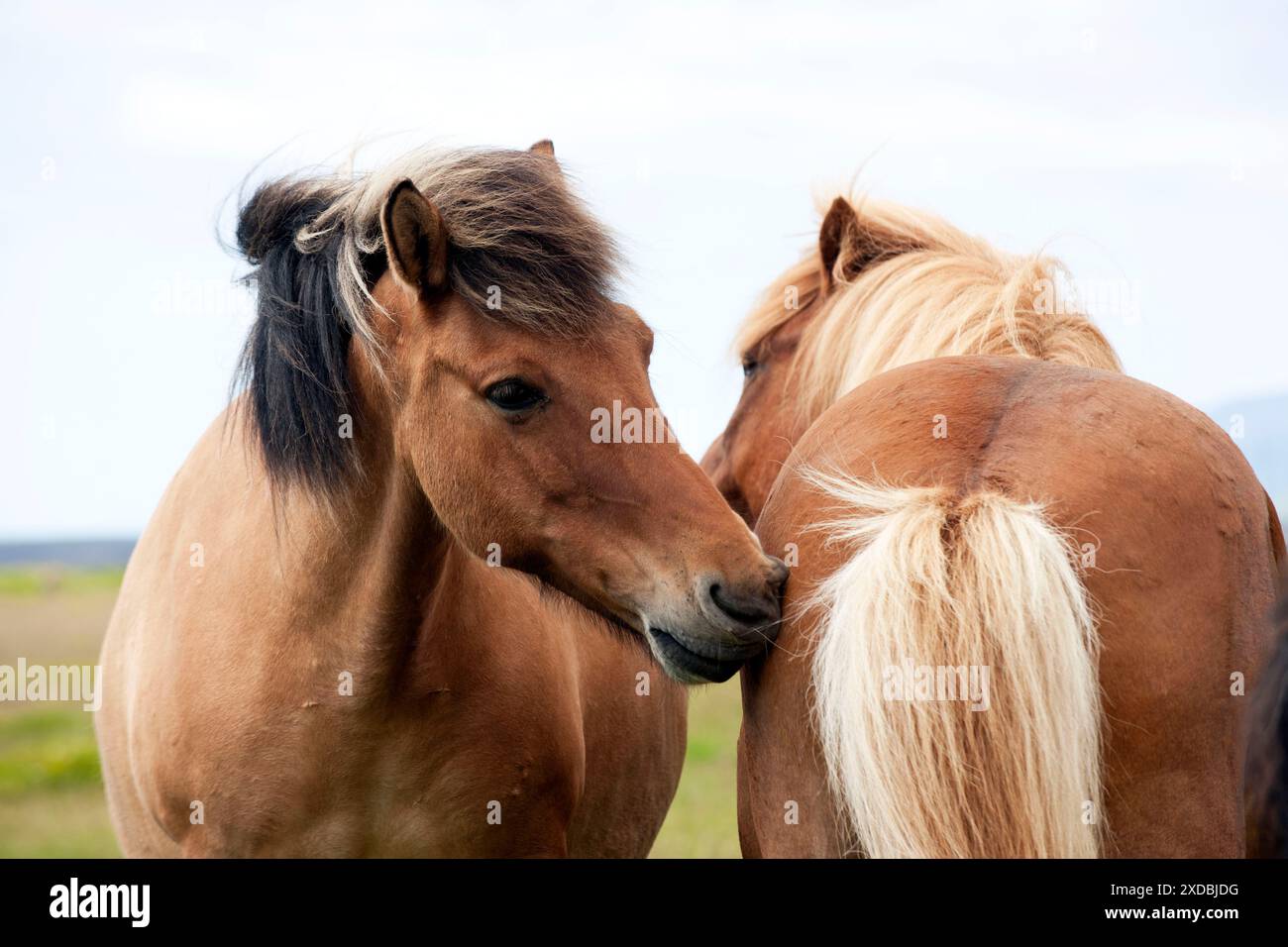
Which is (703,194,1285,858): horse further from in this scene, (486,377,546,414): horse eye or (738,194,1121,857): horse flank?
(486,377,546,414): horse eye

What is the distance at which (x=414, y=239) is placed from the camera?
300 cm

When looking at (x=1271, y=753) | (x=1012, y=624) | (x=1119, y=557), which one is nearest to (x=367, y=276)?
(x=1012, y=624)

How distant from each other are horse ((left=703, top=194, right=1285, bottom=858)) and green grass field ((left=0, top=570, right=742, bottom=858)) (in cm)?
284

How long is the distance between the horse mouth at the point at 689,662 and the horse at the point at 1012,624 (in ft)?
0.29

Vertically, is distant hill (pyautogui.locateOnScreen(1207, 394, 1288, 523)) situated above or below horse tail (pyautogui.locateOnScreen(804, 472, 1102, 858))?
above

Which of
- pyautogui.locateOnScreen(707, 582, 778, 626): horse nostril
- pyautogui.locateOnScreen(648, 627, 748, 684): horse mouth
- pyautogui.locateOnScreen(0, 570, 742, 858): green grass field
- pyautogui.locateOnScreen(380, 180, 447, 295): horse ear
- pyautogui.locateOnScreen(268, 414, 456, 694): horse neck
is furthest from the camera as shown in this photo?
pyautogui.locateOnScreen(0, 570, 742, 858): green grass field

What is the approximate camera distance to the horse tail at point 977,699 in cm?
232

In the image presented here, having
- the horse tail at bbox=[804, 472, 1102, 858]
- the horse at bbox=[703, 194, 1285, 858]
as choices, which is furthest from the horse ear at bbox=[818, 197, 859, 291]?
the horse tail at bbox=[804, 472, 1102, 858]

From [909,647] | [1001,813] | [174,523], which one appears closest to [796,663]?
A: [909,647]

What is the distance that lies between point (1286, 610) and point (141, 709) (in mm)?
3231

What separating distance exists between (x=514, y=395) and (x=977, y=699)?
1.37 metres

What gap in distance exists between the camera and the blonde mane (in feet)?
11.7

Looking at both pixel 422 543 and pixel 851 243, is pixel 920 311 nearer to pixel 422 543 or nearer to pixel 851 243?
pixel 851 243

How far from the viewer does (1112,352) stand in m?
3.63
